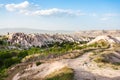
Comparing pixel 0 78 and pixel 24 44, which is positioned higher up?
pixel 0 78

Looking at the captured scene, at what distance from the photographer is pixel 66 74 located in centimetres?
3275

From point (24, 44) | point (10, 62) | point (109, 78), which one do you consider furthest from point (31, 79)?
point (24, 44)

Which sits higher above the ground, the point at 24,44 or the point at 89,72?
the point at 89,72

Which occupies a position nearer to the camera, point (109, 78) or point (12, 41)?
point (109, 78)

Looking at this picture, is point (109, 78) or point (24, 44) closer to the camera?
point (109, 78)

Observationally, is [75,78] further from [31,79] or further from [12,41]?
[12,41]

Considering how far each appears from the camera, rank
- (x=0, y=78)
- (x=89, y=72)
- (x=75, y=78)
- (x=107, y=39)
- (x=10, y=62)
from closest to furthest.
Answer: (x=75, y=78) → (x=89, y=72) → (x=0, y=78) → (x=10, y=62) → (x=107, y=39)

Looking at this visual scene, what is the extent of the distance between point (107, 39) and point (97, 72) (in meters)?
72.1

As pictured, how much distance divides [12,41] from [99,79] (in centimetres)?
16217

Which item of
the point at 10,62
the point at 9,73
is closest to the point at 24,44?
the point at 10,62

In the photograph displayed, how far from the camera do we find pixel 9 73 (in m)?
47.3

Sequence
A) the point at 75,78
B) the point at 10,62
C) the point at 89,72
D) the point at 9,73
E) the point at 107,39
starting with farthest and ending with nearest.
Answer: the point at 107,39
the point at 10,62
the point at 9,73
the point at 89,72
the point at 75,78

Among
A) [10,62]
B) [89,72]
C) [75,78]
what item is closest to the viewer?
[75,78]

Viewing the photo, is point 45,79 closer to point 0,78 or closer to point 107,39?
point 0,78
